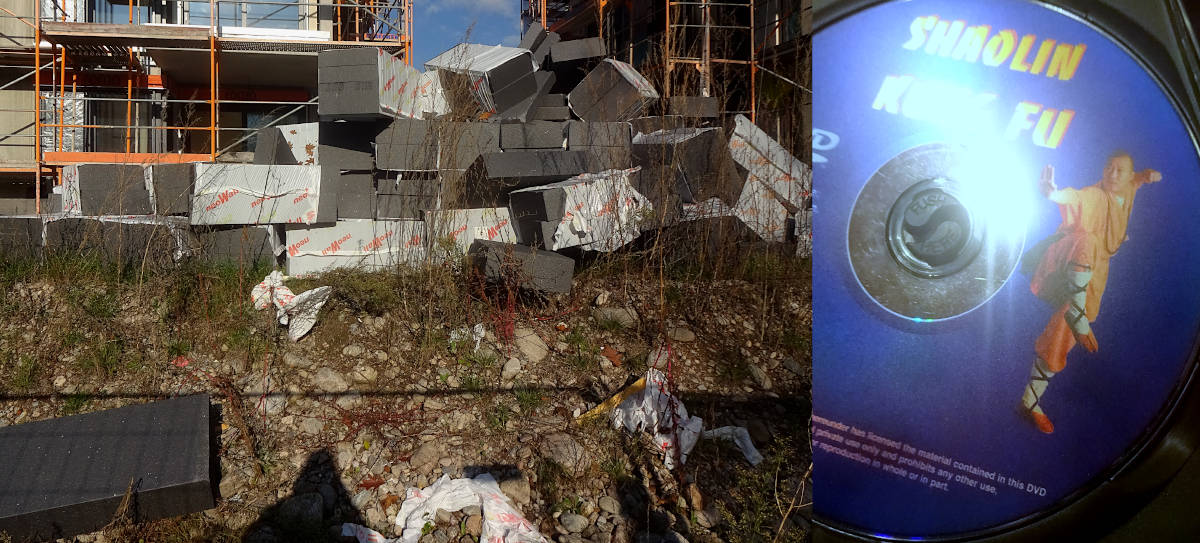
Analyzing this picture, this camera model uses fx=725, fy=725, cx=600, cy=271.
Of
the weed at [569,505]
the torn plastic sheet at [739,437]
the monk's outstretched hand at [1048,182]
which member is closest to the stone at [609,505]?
the weed at [569,505]

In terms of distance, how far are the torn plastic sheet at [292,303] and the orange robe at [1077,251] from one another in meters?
5.04

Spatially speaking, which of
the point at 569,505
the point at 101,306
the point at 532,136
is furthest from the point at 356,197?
the point at 569,505

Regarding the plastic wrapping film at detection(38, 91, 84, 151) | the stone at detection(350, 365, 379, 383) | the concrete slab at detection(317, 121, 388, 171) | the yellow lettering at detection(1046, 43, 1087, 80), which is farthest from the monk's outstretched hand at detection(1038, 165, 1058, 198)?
the plastic wrapping film at detection(38, 91, 84, 151)

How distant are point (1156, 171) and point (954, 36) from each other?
380 mm

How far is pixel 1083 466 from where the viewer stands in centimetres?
125

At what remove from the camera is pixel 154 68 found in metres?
13.0

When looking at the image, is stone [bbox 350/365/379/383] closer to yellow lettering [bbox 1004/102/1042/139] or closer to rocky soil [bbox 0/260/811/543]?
rocky soil [bbox 0/260/811/543]

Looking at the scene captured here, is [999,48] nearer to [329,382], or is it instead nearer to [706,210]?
[329,382]

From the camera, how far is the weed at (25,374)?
4859 mm

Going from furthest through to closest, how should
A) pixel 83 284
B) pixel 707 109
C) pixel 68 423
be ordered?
pixel 707 109, pixel 83 284, pixel 68 423

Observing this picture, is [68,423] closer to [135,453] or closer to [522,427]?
[135,453]

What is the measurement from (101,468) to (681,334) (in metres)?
3.67

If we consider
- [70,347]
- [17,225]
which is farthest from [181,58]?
[70,347]

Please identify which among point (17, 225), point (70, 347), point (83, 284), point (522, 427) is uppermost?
point (17, 225)
